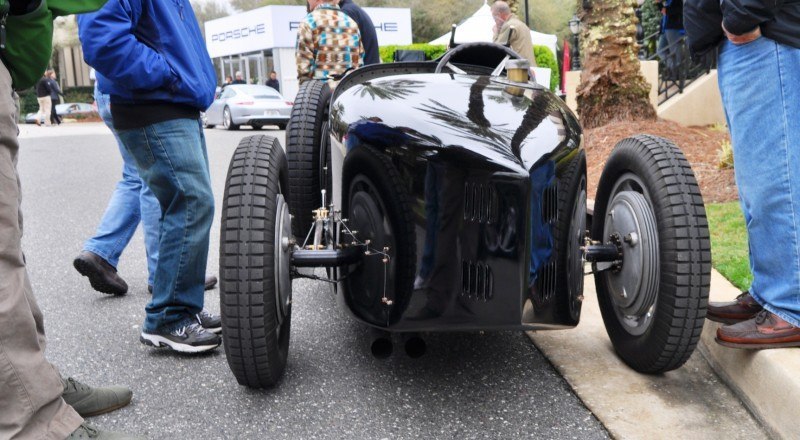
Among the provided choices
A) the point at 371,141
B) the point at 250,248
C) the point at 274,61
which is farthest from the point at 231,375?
the point at 274,61

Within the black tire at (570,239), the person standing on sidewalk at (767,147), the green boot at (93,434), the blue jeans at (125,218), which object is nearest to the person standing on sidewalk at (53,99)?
the blue jeans at (125,218)

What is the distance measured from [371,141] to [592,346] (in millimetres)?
1416

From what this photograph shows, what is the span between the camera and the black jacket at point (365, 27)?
5.71 metres

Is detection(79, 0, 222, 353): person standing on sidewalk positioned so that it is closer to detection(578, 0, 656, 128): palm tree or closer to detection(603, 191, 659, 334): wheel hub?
detection(603, 191, 659, 334): wheel hub

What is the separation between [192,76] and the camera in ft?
10.6

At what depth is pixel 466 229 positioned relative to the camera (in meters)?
2.45

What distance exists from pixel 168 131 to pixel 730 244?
10.6 feet

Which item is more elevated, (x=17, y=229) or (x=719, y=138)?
(x=17, y=229)

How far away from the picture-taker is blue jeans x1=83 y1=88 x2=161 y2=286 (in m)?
4.00

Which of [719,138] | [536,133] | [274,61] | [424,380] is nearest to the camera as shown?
[536,133]

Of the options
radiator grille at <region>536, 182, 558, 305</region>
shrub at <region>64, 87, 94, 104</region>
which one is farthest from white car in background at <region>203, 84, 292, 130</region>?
shrub at <region>64, 87, 94, 104</region>

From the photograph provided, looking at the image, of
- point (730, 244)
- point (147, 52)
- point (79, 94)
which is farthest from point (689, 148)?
point (79, 94)

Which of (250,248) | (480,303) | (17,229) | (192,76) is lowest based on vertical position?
(480,303)

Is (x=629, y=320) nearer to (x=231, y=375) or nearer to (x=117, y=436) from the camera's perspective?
(x=231, y=375)
